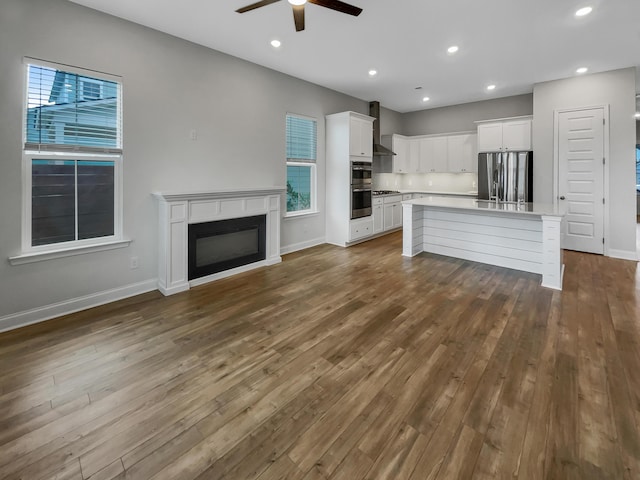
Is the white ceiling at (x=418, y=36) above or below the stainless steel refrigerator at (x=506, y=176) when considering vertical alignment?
above

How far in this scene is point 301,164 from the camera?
233 inches

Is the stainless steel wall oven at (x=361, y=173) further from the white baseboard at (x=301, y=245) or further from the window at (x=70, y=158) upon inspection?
the window at (x=70, y=158)

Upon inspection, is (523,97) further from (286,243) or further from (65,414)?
(65,414)

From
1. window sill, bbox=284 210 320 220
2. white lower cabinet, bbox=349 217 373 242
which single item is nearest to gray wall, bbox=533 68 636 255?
white lower cabinet, bbox=349 217 373 242

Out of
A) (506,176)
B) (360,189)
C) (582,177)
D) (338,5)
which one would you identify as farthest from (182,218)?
(582,177)

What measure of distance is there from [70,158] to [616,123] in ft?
25.0

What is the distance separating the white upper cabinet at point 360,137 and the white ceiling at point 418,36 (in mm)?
740

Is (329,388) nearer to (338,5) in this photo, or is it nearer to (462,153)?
(338,5)

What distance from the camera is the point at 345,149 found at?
238 inches

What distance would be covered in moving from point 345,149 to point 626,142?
177 inches

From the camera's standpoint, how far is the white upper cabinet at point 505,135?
6.24m

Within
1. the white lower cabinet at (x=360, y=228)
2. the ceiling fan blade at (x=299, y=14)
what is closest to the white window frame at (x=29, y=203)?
the ceiling fan blade at (x=299, y=14)

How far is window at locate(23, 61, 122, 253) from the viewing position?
3.03m

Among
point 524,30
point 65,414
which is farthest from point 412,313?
point 524,30
